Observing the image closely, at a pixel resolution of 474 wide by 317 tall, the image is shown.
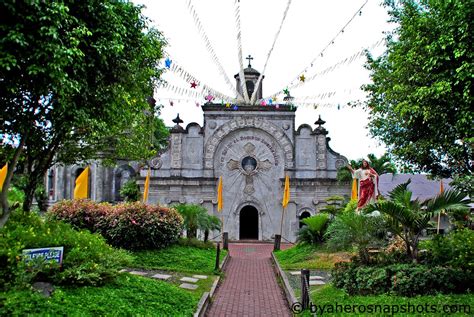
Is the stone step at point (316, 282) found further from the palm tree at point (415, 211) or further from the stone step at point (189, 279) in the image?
the stone step at point (189, 279)

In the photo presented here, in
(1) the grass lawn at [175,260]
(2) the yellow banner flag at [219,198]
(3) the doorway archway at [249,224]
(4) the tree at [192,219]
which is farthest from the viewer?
(3) the doorway archway at [249,224]

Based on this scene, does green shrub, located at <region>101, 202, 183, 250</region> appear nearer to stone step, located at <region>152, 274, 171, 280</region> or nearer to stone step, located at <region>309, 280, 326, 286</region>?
stone step, located at <region>152, 274, 171, 280</region>

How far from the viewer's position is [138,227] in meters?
14.3

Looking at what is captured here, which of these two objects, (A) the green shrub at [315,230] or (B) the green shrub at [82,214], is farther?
(A) the green shrub at [315,230]

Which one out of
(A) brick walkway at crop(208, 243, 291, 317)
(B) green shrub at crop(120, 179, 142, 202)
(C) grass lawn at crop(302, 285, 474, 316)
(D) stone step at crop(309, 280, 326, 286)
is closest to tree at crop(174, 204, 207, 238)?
(A) brick walkway at crop(208, 243, 291, 317)

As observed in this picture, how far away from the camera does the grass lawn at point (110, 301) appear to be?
18.2ft

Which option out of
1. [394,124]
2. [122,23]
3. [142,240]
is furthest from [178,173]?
[122,23]

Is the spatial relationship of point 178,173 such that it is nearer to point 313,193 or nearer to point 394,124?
point 313,193

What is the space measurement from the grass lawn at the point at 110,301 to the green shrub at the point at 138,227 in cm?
581

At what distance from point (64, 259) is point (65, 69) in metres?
3.42

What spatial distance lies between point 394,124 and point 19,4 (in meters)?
10.4

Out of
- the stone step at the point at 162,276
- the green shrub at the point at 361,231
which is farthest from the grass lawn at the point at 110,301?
the green shrub at the point at 361,231

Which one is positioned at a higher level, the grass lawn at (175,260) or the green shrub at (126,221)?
the green shrub at (126,221)

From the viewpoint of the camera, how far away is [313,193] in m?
24.7
